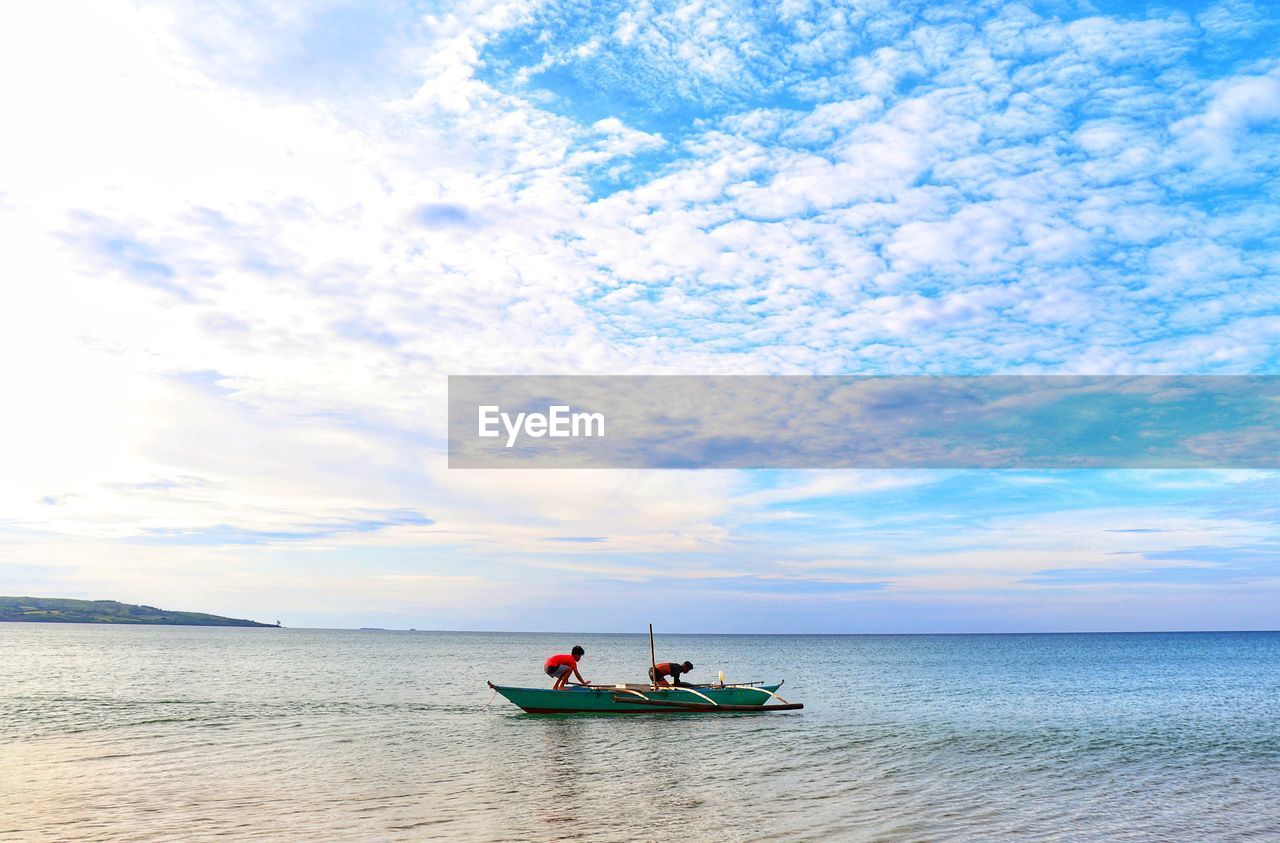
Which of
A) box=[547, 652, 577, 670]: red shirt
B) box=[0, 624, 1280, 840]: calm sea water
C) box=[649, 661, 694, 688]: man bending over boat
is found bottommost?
box=[0, 624, 1280, 840]: calm sea water

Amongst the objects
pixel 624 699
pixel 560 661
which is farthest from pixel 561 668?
pixel 624 699

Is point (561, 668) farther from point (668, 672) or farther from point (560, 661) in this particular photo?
point (668, 672)

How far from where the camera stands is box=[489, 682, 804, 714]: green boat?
143 ft

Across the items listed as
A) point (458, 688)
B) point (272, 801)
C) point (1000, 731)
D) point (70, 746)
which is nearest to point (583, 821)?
point (272, 801)

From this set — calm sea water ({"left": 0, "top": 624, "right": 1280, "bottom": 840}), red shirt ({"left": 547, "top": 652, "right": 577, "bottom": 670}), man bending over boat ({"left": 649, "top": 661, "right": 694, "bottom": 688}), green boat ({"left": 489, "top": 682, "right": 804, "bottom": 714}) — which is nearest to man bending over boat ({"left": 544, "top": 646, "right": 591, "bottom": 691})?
red shirt ({"left": 547, "top": 652, "right": 577, "bottom": 670})

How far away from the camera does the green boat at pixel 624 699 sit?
43.4 m

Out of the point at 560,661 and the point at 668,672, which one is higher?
the point at 560,661

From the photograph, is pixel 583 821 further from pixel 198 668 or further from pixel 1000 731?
pixel 198 668

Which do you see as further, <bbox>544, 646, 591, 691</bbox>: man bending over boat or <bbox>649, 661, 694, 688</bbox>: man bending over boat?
<bbox>649, 661, 694, 688</bbox>: man bending over boat

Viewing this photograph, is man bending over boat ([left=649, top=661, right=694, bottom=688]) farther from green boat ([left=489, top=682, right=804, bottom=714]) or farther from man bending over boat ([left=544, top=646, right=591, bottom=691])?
man bending over boat ([left=544, top=646, right=591, bottom=691])

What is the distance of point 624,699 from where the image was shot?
43594mm

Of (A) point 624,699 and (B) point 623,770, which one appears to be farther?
(A) point 624,699

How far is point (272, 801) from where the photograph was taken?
75.5 feet

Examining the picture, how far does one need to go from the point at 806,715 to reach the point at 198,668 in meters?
75.0
